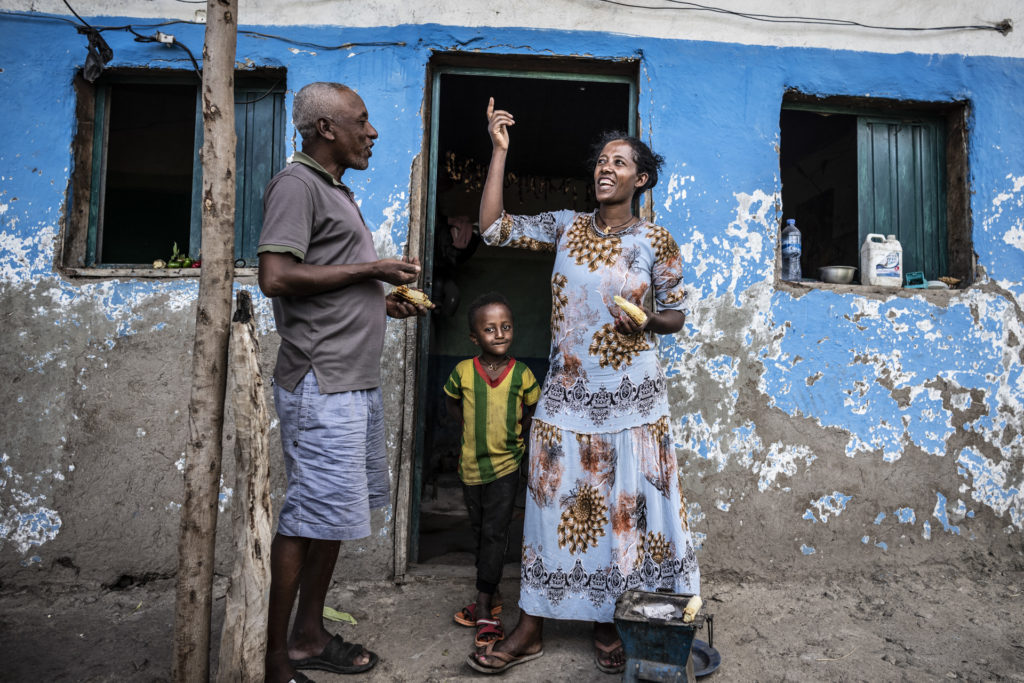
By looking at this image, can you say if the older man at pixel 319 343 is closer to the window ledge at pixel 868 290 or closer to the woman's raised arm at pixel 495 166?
the woman's raised arm at pixel 495 166

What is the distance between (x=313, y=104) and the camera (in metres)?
2.27

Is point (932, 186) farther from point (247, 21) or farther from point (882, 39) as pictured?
point (247, 21)

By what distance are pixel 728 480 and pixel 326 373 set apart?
83.3 inches

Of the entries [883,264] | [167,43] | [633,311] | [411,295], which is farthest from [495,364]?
[167,43]

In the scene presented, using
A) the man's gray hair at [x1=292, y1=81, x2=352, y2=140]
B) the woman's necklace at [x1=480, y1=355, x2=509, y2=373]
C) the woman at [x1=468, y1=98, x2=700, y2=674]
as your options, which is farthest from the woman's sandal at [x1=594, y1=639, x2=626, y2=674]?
Answer: the man's gray hair at [x1=292, y1=81, x2=352, y2=140]

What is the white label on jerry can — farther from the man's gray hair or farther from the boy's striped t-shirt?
the man's gray hair

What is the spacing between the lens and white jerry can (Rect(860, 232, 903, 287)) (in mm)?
3516

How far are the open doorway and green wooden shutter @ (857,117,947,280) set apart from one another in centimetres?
139

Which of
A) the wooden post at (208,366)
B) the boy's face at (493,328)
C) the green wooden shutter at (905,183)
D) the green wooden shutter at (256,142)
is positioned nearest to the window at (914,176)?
the green wooden shutter at (905,183)

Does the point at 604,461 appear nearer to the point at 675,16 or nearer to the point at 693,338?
the point at 693,338

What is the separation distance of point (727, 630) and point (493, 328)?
5.38 ft

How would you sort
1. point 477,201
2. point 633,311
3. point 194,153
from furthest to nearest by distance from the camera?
point 477,201 → point 194,153 → point 633,311

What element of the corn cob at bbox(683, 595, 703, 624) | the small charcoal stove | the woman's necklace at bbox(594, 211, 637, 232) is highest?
the woman's necklace at bbox(594, 211, 637, 232)

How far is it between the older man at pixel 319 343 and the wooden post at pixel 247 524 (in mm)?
134
